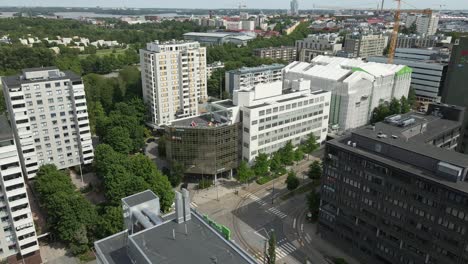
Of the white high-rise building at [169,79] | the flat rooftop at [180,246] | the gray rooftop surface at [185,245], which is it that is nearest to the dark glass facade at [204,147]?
the white high-rise building at [169,79]

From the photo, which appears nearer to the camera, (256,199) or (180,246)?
(180,246)

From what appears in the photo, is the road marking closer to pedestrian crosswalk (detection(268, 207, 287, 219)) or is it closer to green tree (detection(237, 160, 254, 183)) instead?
pedestrian crosswalk (detection(268, 207, 287, 219))

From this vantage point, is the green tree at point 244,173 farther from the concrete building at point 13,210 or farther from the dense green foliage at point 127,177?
the concrete building at point 13,210

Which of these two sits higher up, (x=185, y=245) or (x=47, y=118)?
(x=185, y=245)

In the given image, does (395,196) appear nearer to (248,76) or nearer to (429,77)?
(248,76)

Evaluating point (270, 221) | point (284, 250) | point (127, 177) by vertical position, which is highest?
point (127, 177)

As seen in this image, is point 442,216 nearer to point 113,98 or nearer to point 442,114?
point 442,114

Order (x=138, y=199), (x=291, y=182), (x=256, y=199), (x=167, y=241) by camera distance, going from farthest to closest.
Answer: (x=291, y=182)
(x=256, y=199)
(x=138, y=199)
(x=167, y=241)

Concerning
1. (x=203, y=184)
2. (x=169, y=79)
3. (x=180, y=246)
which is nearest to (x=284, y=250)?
(x=203, y=184)
